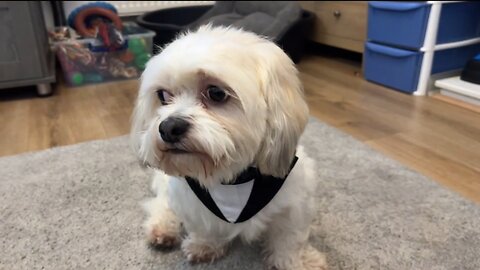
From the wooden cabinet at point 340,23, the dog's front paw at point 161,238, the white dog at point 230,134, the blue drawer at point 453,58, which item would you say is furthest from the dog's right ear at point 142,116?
the wooden cabinet at point 340,23

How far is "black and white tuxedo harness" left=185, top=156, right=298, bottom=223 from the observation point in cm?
75

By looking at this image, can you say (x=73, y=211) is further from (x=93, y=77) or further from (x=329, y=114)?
(x=93, y=77)

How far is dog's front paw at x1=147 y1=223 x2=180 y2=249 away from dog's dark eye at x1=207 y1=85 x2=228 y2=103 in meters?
0.40

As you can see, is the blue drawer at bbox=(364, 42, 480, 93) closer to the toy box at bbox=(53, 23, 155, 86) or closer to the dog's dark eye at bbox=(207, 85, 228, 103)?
the toy box at bbox=(53, 23, 155, 86)

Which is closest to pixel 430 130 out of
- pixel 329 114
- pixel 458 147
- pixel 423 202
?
pixel 458 147

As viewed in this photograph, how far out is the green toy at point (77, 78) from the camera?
2215 millimetres

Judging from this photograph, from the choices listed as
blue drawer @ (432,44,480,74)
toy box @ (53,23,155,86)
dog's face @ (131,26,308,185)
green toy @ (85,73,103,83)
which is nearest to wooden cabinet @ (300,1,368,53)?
blue drawer @ (432,44,480,74)

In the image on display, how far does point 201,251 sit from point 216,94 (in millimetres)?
391

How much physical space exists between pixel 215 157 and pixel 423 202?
678 mm

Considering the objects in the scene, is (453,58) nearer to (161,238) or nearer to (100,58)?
(161,238)

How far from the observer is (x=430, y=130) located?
4.95 feet

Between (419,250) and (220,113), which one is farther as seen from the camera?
(419,250)

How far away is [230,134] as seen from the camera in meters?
0.64

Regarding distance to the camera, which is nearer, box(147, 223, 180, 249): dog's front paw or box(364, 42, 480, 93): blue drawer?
box(147, 223, 180, 249): dog's front paw
